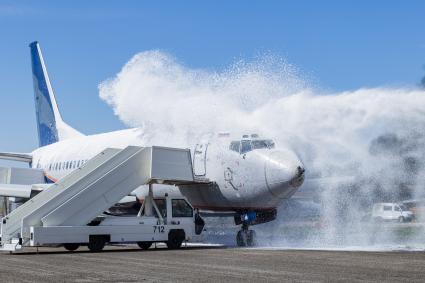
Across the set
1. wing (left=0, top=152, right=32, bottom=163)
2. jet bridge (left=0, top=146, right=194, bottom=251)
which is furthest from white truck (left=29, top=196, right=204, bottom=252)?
wing (left=0, top=152, right=32, bottom=163)

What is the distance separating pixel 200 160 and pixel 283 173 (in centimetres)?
406

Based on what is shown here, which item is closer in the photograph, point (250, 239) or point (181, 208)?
point (181, 208)

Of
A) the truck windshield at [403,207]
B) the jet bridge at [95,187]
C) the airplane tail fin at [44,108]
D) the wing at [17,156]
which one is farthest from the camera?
the truck windshield at [403,207]

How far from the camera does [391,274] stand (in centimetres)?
1516

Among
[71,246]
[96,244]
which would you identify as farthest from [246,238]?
[71,246]

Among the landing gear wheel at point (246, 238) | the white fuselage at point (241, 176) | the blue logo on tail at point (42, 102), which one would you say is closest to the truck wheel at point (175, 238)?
the white fuselage at point (241, 176)

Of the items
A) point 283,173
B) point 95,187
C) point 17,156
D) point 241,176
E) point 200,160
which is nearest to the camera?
point 283,173

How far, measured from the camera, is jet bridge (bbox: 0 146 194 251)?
24641 mm

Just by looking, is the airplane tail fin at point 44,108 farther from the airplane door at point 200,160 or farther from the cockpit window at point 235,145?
the cockpit window at point 235,145

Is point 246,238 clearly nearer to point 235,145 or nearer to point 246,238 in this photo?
point 246,238

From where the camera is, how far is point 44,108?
52656mm

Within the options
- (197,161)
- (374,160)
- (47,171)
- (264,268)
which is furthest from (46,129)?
(264,268)

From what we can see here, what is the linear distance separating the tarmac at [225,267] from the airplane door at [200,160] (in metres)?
6.17

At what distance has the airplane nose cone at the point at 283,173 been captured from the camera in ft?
82.8
